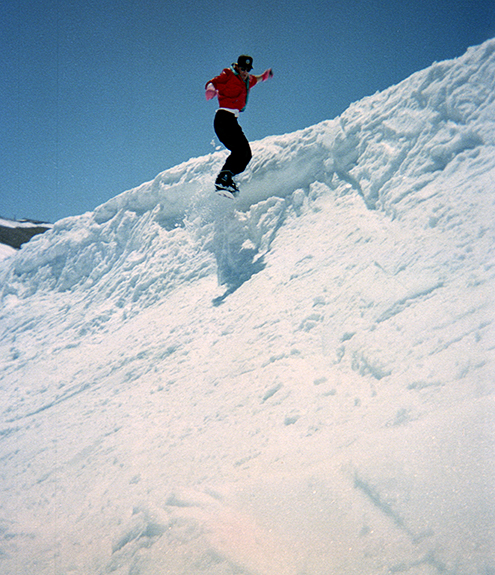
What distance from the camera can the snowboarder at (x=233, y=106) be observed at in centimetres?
504

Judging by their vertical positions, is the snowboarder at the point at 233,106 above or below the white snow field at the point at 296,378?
above

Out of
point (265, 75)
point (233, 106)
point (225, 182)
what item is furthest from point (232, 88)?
point (225, 182)

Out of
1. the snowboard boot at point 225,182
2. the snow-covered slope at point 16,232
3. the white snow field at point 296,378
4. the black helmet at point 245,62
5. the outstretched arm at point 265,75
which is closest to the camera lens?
the white snow field at point 296,378

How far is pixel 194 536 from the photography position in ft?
6.59

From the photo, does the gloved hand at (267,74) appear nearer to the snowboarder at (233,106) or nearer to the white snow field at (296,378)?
the snowboarder at (233,106)

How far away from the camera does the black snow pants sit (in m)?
5.24

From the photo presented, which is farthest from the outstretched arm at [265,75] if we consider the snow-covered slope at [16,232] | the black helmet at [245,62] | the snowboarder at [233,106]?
the snow-covered slope at [16,232]

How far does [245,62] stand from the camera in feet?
16.3

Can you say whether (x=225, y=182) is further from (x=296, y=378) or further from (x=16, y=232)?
(x=16, y=232)

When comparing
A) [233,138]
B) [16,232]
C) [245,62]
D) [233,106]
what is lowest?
[233,138]

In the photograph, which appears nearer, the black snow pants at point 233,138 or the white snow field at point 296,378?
the white snow field at point 296,378

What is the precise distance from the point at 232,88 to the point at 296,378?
4174mm

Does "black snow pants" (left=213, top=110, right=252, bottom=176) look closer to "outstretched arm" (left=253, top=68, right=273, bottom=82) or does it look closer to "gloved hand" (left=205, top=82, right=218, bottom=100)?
"gloved hand" (left=205, top=82, right=218, bottom=100)

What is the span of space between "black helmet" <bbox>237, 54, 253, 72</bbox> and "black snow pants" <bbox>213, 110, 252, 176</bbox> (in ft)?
2.03
